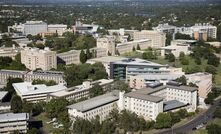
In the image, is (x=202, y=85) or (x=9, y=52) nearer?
(x=202, y=85)

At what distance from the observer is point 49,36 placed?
77.6 feet

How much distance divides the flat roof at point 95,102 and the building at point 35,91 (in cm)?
171

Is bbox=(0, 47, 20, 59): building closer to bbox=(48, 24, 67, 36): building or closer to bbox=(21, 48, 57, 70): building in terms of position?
bbox=(21, 48, 57, 70): building

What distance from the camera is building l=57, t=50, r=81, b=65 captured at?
51.5ft

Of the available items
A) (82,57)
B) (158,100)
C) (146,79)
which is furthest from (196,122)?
(82,57)

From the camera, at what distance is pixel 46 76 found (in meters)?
12.5

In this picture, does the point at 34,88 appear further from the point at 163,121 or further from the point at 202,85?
the point at 202,85

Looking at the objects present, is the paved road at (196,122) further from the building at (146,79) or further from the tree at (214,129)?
the building at (146,79)

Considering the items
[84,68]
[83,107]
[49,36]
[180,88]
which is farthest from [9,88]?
[49,36]

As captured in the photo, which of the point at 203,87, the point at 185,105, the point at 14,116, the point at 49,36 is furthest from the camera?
the point at 49,36

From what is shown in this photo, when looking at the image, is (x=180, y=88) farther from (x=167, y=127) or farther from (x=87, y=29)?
(x=87, y=29)

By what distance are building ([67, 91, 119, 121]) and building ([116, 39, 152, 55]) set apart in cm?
935

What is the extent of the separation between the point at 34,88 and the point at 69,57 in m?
Answer: 5.53

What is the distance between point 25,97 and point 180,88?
4299 millimetres
